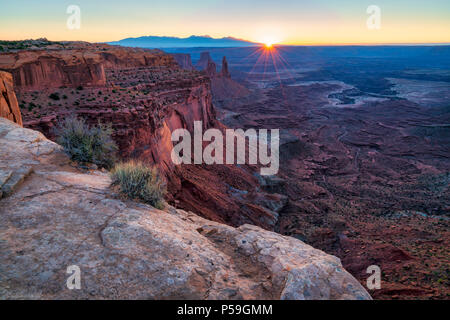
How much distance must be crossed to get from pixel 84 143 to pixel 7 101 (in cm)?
309

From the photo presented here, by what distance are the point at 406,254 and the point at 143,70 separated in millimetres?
23428

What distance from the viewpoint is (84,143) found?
7090 mm

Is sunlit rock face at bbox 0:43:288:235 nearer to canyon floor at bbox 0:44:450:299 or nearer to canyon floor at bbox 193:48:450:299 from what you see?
canyon floor at bbox 0:44:450:299

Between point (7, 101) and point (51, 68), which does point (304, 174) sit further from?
point (7, 101)

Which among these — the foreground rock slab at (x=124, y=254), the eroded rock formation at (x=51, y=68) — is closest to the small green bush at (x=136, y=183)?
the foreground rock slab at (x=124, y=254)

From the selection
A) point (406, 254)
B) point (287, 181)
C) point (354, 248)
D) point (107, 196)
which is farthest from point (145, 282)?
point (287, 181)

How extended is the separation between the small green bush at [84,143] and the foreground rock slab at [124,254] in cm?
111

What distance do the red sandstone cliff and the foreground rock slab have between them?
2.71 meters

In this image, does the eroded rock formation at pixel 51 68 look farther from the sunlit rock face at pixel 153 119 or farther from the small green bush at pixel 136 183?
the small green bush at pixel 136 183

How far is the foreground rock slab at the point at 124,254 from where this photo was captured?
326 cm

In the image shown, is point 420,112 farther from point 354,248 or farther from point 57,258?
point 57,258

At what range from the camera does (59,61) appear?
12883mm

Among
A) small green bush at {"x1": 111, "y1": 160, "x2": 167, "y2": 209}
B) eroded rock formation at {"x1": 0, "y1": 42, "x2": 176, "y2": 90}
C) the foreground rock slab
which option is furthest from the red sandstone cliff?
eroded rock formation at {"x1": 0, "y1": 42, "x2": 176, "y2": 90}

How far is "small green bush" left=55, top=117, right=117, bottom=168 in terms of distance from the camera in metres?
6.82
